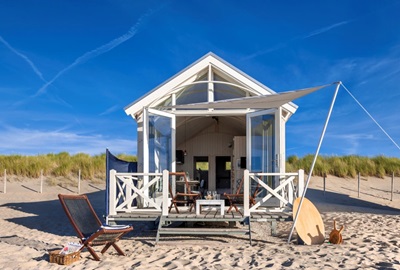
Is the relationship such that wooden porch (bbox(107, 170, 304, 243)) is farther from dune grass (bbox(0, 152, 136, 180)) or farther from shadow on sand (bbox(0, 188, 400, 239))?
dune grass (bbox(0, 152, 136, 180))

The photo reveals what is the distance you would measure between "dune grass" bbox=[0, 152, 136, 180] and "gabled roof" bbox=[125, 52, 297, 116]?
13.7m

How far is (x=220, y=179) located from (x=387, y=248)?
9.73 m

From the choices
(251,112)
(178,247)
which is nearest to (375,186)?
(251,112)

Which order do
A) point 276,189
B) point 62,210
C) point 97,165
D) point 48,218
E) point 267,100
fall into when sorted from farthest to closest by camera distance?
point 97,165
point 62,210
point 48,218
point 276,189
point 267,100

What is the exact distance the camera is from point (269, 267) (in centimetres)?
511

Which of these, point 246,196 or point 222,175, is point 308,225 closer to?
point 246,196

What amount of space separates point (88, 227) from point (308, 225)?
3560mm

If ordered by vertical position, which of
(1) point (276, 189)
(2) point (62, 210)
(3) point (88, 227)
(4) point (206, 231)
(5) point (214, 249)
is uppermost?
(1) point (276, 189)

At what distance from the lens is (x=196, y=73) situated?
8.62 m

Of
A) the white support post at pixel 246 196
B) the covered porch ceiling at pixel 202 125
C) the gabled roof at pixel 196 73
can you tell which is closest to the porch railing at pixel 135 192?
the gabled roof at pixel 196 73

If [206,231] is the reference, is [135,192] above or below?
above

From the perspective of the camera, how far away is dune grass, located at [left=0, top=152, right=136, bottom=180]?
807 inches

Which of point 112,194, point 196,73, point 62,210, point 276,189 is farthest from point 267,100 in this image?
point 62,210

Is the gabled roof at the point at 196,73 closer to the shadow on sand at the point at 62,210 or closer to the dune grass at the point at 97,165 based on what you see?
the shadow on sand at the point at 62,210
